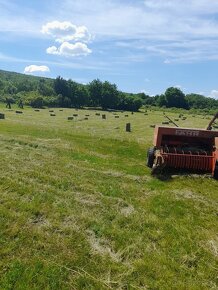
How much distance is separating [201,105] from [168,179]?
391 ft

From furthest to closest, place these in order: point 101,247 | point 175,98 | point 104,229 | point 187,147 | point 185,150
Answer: point 175,98, point 187,147, point 185,150, point 104,229, point 101,247

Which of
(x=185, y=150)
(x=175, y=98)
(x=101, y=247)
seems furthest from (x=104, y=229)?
(x=175, y=98)

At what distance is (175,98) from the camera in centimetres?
12300

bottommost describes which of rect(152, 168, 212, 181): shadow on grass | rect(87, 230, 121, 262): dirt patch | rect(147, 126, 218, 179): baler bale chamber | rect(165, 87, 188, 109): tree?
rect(87, 230, 121, 262): dirt patch

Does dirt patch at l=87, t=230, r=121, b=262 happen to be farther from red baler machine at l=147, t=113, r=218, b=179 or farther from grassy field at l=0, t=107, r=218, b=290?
red baler machine at l=147, t=113, r=218, b=179

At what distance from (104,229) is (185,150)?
272 inches

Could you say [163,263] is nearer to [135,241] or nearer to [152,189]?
[135,241]

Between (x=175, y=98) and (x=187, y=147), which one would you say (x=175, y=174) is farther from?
(x=175, y=98)

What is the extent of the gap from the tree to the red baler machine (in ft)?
362

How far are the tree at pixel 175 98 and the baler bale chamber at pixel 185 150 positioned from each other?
110 metres

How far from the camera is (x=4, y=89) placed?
120m

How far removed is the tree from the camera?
122938 millimetres

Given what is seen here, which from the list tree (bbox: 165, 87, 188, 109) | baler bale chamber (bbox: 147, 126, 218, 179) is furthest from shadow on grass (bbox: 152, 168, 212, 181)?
tree (bbox: 165, 87, 188, 109)

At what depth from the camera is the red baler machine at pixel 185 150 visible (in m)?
12.6
